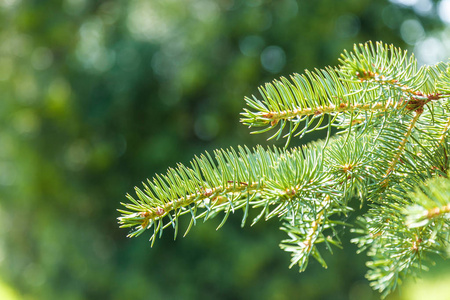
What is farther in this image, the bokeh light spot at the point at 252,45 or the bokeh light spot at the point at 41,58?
Result: the bokeh light spot at the point at 41,58

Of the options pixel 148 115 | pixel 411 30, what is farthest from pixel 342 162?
pixel 411 30

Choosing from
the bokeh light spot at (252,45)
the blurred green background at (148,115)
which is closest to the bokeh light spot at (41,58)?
the blurred green background at (148,115)

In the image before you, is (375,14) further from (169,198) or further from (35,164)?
(169,198)

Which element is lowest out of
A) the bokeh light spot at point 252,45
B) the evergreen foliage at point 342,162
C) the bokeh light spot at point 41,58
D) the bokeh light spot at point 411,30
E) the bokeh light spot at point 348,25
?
the evergreen foliage at point 342,162

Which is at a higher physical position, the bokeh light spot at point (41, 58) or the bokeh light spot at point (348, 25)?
the bokeh light spot at point (41, 58)

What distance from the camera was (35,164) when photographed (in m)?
2.66

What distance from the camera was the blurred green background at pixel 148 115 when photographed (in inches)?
100.0

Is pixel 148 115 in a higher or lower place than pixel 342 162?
higher

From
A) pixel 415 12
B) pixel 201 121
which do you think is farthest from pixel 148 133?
pixel 415 12

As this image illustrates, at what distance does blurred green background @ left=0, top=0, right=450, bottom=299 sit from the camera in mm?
2539

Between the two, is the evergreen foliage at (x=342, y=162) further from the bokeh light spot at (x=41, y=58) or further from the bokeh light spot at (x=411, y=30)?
the bokeh light spot at (x=41, y=58)

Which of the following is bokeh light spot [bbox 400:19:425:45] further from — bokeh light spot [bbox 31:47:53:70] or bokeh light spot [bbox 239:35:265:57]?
bokeh light spot [bbox 31:47:53:70]

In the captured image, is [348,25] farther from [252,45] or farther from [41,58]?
[41,58]

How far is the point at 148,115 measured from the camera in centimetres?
277
